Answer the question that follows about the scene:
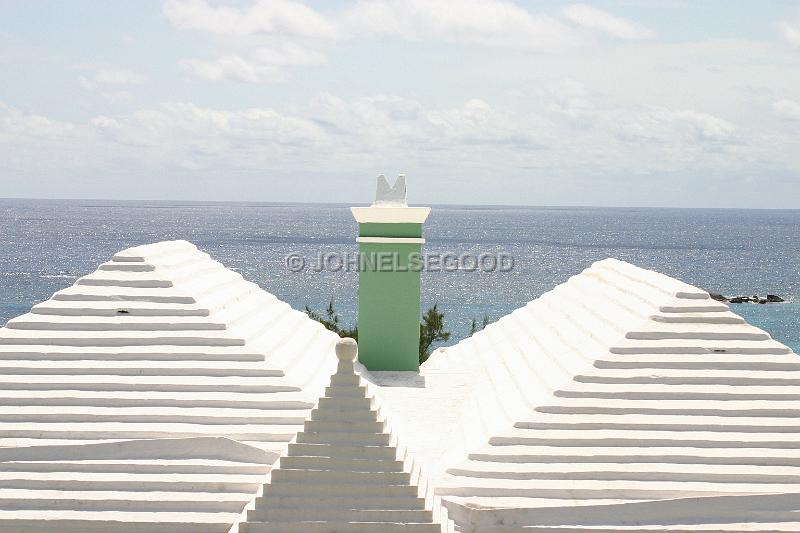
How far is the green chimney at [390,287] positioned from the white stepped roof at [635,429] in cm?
250

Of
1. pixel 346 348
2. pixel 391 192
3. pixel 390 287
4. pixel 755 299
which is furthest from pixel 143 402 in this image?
pixel 755 299

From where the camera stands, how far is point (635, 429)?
9844 millimetres

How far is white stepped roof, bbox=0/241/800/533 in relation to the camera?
29.8 ft

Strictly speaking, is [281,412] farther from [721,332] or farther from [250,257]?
[250,257]

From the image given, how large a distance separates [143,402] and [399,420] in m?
3.21

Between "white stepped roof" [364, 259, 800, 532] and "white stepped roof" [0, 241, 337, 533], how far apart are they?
1864 millimetres

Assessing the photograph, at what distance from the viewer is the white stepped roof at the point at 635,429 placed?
357 inches

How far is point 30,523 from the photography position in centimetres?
912

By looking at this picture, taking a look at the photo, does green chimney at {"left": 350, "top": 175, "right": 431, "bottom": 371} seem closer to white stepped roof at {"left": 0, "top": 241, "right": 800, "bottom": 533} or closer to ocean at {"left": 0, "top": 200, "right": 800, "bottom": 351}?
white stepped roof at {"left": 0, "top": 241, "right": 800, "bottom": 533}

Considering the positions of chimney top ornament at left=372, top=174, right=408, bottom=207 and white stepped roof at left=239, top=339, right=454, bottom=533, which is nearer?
white stepped roof at left=239, top=339, right=454, bottom=533

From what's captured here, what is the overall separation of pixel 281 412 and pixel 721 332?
512 centimetres

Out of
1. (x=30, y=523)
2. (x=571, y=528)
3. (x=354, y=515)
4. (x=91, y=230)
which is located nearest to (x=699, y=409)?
(x=571, y=528)

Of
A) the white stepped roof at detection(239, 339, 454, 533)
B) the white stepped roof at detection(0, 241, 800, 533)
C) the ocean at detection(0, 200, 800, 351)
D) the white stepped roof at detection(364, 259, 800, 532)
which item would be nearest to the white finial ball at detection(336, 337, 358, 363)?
the white stepped roof at detection(239, 339, 454, 533)

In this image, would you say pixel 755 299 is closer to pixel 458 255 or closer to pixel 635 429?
pixel 458 255
